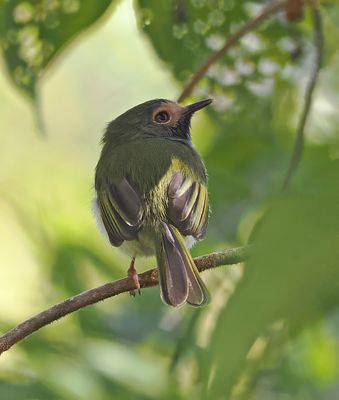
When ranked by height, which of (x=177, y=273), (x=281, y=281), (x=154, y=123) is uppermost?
(x=154, y=123)

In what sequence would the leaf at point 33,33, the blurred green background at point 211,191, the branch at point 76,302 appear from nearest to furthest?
1. the branch at point 76,302
2. the leaf at point 33,33
3. the blurred green background at point 211,191

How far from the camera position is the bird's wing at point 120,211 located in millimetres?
2979

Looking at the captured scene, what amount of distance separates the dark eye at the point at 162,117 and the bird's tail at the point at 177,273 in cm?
144

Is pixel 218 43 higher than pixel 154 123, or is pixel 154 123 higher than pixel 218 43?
pixel 154 123

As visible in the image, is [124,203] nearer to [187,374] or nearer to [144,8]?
[187,374]

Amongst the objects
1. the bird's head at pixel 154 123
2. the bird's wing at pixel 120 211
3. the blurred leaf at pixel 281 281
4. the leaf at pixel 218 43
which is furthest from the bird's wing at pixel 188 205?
the blurred leaf at pixel 281 281

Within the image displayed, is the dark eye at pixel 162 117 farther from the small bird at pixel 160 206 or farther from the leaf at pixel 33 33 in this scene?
the leaf at pixel 33 33

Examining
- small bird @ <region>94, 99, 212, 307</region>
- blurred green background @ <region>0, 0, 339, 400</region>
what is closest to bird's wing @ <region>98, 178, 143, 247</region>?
small bird @ <region>94, 99, 212, 307</region>

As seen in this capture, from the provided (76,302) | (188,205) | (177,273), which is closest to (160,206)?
(188,205)

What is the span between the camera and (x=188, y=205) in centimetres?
303

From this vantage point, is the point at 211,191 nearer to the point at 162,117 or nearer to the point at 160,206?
the point at 160,206

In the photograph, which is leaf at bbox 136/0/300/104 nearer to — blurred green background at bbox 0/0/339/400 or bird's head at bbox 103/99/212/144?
blurred green background at bbox 0/0/339/400

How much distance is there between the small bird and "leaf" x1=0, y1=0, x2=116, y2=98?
2.19 feet

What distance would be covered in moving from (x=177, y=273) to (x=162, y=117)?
1.96 meters
